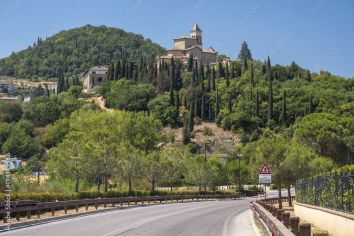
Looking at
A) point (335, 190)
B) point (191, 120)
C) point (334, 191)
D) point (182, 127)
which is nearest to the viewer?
point (335, 190)

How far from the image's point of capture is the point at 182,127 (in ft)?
493

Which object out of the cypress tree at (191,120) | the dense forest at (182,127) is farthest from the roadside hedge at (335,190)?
the cypress tree at (191,120)

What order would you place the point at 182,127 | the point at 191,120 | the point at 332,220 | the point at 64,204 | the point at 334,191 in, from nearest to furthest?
the point at 332,220 < the point at 334,191 < the point at 64,204 < the point at 191,120 < the point at 182,127

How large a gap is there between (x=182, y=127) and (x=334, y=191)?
13100 centimetres

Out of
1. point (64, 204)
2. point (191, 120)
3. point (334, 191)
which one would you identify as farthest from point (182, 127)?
point (334, 191)

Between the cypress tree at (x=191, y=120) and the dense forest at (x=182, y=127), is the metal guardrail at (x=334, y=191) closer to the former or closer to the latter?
the dense forest at (x=182, y=127)

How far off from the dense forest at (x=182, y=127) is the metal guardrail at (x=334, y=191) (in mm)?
19369

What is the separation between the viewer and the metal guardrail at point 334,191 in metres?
16.9

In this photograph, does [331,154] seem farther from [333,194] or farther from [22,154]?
[22,154]

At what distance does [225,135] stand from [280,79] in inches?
1618

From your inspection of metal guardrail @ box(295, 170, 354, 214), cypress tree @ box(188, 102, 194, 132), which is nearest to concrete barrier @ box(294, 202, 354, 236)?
metal guardrail @ box(295, 170, 354, 214)

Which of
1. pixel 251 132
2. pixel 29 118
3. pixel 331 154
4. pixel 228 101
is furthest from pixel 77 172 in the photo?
pixel 29 118

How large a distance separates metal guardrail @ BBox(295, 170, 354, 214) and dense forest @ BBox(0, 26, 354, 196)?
63.5 feet

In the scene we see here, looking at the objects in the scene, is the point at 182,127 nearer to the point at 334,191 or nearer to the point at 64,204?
the point at 64,204
